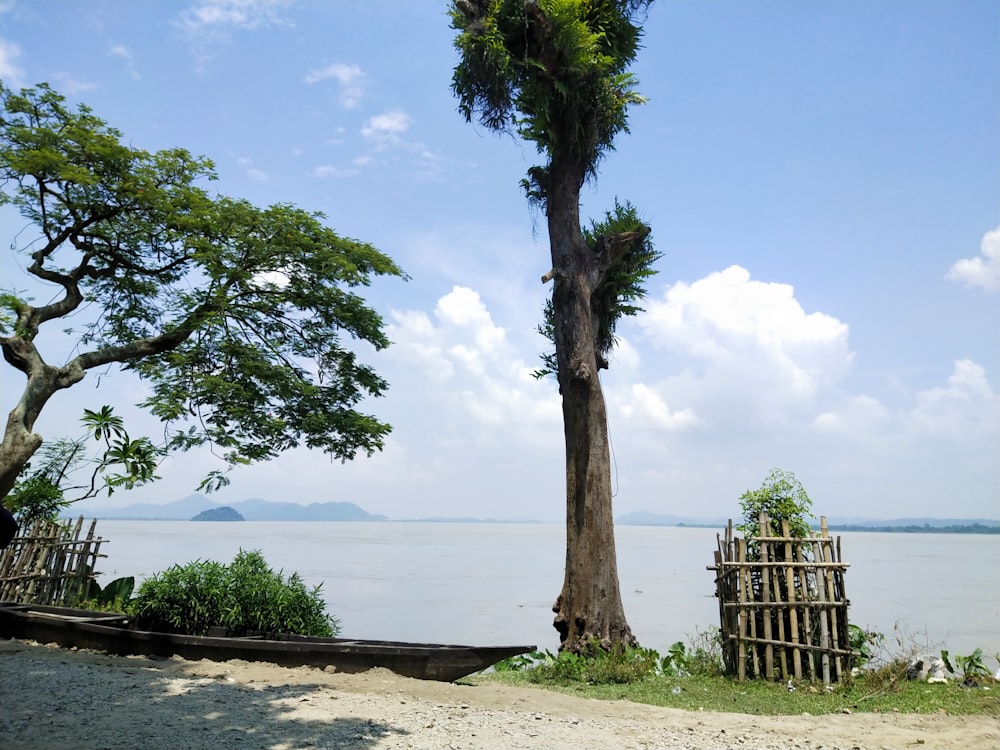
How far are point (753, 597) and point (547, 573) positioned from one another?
89.5ft

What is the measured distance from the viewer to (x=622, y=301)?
11.5 metres

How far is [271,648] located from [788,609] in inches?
230

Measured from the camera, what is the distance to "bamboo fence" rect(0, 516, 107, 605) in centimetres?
1162

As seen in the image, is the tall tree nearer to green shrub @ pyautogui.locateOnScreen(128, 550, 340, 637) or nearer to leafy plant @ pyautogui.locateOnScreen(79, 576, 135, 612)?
green shrub @ pyautogui.locateOnScreen(128, 550, 340, 637)

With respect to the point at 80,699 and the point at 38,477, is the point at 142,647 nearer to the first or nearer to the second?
the point at 80,699

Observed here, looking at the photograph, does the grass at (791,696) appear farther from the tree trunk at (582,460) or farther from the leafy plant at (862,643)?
the tree trunk at (582,460)

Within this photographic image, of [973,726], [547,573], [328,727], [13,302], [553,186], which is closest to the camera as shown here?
[328,727]

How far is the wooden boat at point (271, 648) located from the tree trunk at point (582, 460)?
86.0 inches

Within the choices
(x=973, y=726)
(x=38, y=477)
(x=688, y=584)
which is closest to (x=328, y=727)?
(x=973, y=726)

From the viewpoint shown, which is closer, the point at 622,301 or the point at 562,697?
the point at 562,697

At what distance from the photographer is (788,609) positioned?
25.9ft

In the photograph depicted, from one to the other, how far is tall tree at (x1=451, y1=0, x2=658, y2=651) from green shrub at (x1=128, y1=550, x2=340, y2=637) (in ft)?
11.5

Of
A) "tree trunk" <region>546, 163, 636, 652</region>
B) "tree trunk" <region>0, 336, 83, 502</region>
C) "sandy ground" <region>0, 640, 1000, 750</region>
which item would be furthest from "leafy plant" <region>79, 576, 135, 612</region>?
"tree trunk" <region>546, 163, 636, 652</region>

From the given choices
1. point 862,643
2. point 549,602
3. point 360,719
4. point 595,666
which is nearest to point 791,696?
point 862,643
